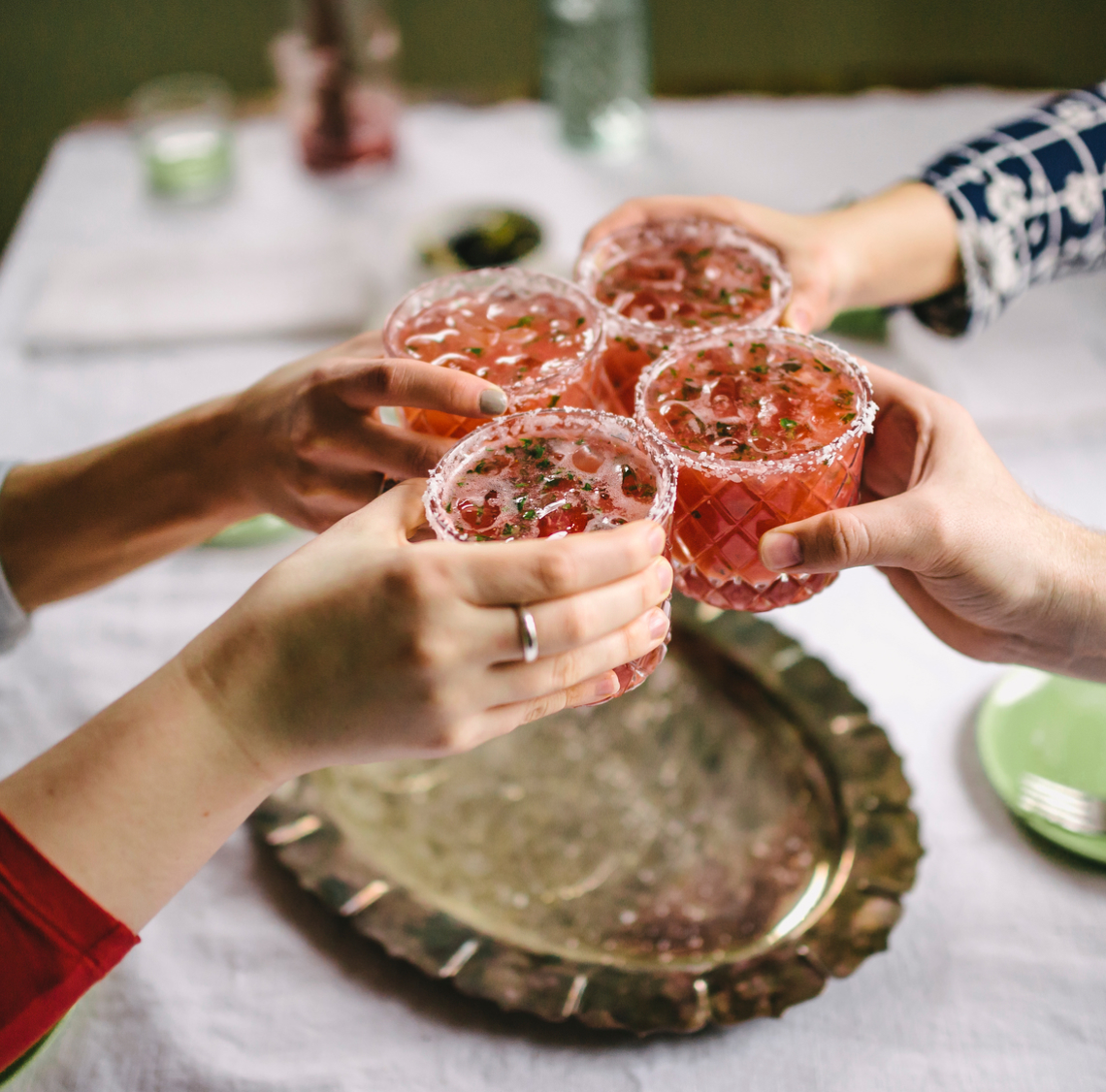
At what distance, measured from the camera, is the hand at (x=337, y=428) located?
119cm

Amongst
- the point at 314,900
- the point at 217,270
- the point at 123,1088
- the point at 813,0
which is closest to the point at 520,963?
the point at 314,900

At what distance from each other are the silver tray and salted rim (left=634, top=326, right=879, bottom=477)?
2.01ft

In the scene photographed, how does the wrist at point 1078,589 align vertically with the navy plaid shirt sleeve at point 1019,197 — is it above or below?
below

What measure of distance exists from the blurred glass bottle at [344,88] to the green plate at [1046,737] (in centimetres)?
231

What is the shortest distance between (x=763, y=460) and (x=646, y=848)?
2.18ft

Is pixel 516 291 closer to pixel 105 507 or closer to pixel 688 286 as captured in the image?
pixel 688 286

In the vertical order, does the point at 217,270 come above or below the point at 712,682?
above

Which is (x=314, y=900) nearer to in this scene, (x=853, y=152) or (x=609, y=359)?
(x=609, y=359)

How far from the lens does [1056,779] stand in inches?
59.2

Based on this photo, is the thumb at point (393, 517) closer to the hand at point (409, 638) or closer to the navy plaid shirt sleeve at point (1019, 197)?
the hand at point (409, 638)

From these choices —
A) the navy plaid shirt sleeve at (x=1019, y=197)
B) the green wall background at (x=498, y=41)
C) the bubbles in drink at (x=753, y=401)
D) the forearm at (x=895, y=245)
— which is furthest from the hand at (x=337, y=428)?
the green wall background at (x=498, y=41)

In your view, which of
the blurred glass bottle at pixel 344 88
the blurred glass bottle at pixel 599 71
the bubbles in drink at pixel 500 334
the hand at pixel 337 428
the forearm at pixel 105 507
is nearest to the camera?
the hand at pixel 337 428

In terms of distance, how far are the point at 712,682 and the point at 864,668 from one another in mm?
274

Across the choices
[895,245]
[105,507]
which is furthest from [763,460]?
[105,507]
